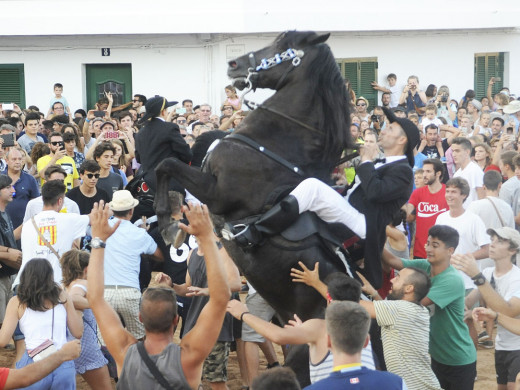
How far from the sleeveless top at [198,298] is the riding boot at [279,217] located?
1821 mm

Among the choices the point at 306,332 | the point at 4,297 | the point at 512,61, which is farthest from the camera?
the point at 512,61

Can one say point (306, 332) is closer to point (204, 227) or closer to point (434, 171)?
point (204, 227)

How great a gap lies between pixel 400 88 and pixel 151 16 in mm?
6927

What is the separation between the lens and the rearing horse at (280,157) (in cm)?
625

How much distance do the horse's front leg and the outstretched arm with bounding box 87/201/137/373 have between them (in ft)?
4.90

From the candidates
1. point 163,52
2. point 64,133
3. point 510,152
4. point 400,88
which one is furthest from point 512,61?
point 64,133

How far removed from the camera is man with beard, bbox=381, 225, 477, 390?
21.4 ft

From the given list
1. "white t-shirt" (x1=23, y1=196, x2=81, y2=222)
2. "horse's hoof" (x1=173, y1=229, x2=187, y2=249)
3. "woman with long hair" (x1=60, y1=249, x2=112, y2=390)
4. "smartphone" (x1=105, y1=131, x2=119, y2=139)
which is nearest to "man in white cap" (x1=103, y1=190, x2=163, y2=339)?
"woman with long hair" (x1=60, y1=249, x2=112, y2=390)

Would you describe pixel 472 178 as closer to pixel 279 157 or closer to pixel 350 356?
pixel 279 157

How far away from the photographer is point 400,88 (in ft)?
74.8

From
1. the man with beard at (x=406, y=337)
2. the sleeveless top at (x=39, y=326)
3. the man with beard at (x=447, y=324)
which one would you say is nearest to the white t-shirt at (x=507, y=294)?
the man with beard at (x=447, y=324)

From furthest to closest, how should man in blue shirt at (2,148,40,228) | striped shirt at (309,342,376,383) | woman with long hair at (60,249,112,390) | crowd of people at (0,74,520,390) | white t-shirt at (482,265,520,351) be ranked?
man in blue shirt at (2,148,40,228) < woman with long hair at (60,249,112,390) < white t-shirt at (482,265,520,351) < striped shirt at (309,342,376,383) < crowd of people at (0,74,520,390)

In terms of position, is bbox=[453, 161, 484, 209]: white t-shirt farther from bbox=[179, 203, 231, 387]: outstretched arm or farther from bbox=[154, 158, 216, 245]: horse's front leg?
bbox=[179, 203, 231, 387]: outstretched arm

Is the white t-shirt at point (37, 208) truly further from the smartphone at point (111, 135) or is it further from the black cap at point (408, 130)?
the black cap at point (408, 130)
